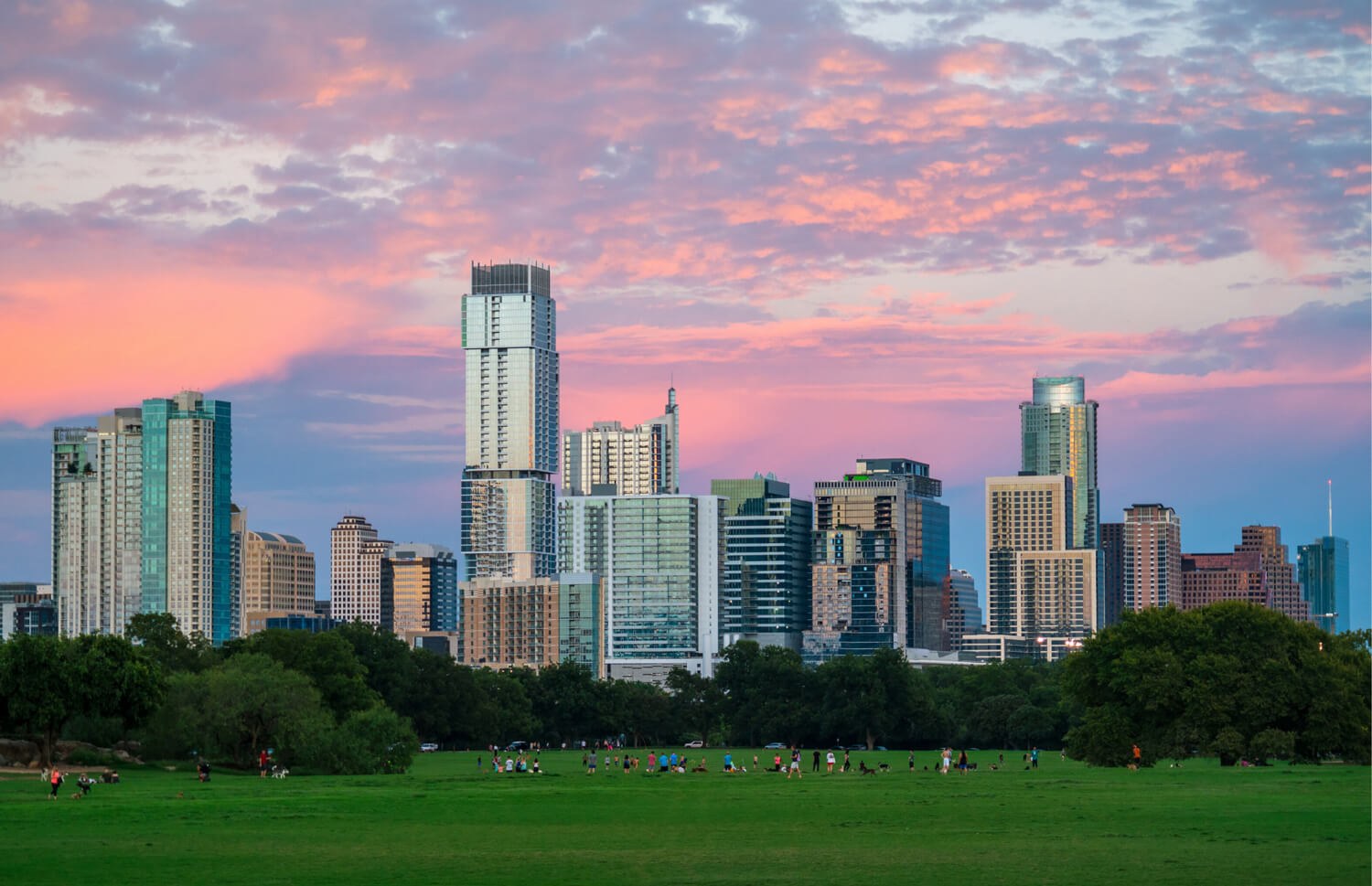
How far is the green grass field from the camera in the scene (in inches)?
1832

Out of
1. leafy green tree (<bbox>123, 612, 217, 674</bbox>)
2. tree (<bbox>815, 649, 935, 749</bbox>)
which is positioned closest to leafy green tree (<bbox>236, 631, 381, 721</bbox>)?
leafy green tree (<bbox>123, 612, 217, 674</bbox>)

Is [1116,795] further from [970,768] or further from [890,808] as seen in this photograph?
[970,768]

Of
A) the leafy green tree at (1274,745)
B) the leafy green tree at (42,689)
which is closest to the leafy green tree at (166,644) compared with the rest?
the leafy green tree at (42,689)

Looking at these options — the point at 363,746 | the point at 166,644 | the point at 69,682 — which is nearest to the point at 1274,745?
the point at 363,746

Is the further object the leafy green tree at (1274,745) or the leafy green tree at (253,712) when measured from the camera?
the leafy green tree at (253,712)

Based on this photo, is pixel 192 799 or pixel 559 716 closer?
pixel 192 799

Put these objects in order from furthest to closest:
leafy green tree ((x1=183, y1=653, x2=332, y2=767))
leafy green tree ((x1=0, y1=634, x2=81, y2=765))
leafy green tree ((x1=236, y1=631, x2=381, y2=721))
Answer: leafy green tree ((x1=236, y1=631, x2=381, y2=721)), leafy green tree ((x1=183, y1=653, x2=332, y2=767)), leafy green tree ((x1=0, y1=634, x2=81, y2=765))

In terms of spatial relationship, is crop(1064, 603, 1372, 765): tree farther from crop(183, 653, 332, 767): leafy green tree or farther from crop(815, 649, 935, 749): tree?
crop(815, 649, 935, 749): tree

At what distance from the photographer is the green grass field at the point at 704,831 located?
46531 mm

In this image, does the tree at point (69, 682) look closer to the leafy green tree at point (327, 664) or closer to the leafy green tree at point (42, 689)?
the leafy green tree at point (42, 689)

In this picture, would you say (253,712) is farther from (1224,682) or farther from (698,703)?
(698,703)

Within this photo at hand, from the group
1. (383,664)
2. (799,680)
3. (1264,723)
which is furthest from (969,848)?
(799,680)

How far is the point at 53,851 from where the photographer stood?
51.6 meters

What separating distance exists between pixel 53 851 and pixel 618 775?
5254 centimetres
